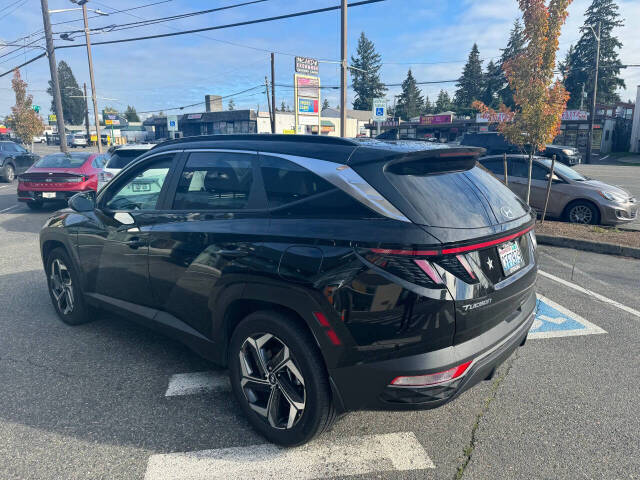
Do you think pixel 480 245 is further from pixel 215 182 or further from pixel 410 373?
pixel 215 182

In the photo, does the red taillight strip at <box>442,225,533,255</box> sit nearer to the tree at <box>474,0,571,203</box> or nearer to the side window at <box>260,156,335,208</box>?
the side window at <box>260,156,335,208</box>

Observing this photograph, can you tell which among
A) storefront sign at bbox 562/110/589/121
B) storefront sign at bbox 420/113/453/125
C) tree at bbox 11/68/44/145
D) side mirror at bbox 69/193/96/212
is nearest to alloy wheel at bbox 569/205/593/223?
side mirror at bbox 69/193/96/212

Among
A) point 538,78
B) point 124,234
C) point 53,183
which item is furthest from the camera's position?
point 53,183

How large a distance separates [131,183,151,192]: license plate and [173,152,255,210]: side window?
51cm

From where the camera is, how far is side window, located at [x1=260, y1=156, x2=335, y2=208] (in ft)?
8.54

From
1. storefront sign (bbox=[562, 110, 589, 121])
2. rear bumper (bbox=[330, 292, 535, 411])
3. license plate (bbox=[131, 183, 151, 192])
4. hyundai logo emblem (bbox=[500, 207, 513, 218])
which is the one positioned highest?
storefront sign (bbox=[562, 110, 589, 121])

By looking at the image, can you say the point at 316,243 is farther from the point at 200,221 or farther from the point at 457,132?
the point at 457,132

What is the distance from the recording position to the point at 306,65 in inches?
900

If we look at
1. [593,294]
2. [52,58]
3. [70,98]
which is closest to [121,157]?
[593,294]

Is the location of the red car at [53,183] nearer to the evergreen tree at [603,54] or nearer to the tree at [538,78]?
the tree at [538,78]

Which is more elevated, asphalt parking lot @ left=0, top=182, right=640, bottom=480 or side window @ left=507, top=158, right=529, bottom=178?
side window @ left=507, top=158, right=529, bottom=178

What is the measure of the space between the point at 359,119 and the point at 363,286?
86433 millimetres

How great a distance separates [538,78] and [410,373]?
8.86 meters

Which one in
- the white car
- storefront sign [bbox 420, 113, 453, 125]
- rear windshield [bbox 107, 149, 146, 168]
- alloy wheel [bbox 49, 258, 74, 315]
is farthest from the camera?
storefront sign [bbox 420, 113, 453, 125]
